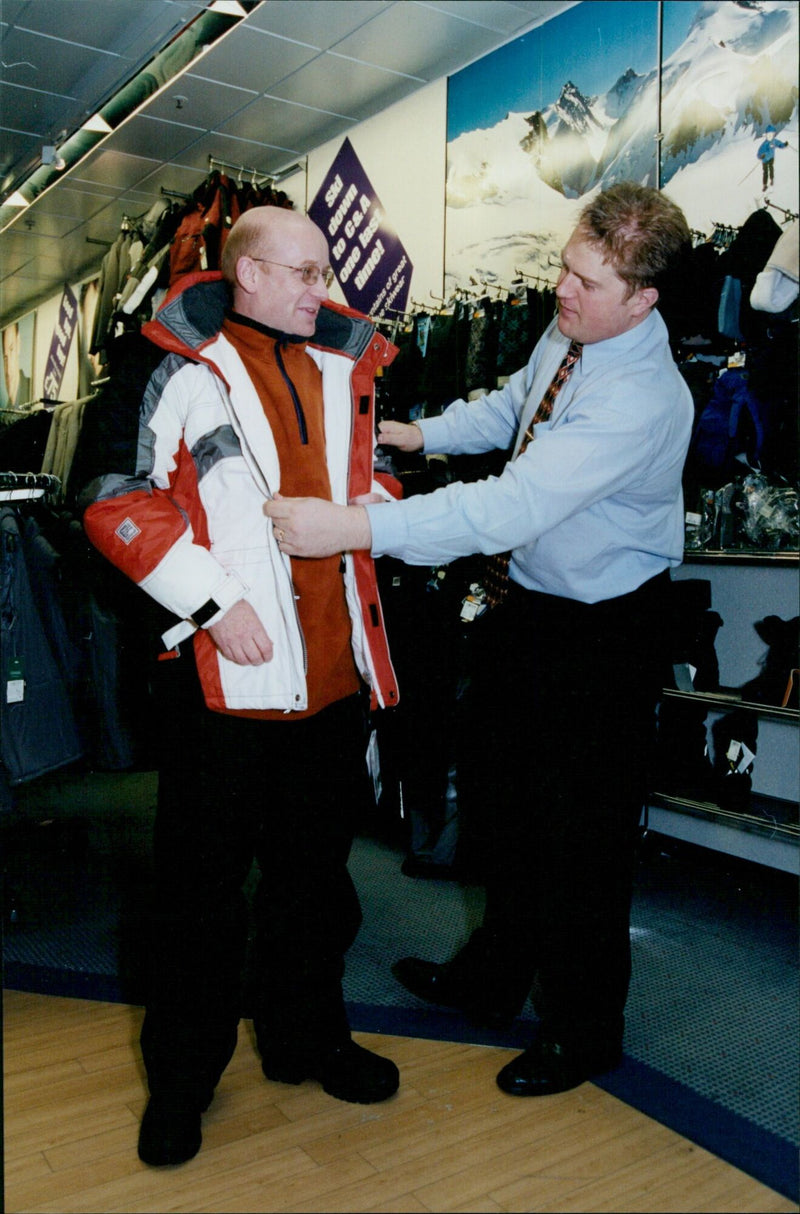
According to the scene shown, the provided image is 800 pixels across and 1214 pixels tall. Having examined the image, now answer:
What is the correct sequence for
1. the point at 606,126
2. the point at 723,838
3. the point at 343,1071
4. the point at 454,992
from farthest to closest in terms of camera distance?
1. the point at 723,838
2. the point at 606,126
3. the point at 454,992
4. the point at 343,1071

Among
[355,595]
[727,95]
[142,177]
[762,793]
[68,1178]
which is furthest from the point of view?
[142,177]

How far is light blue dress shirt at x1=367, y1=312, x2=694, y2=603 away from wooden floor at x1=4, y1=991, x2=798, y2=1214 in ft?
3.23

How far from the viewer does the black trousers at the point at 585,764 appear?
188cm

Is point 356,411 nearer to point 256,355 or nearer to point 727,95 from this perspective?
point 256,355

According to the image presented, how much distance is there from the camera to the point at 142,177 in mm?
4195

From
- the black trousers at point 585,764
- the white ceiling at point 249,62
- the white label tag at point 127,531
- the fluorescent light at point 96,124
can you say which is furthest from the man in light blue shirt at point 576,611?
the fluorescent light at point 96,124

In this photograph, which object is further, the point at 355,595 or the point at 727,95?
the point at 727,95

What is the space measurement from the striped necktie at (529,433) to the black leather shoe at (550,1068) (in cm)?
91

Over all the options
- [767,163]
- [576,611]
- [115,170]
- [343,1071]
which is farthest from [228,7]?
[115,170]

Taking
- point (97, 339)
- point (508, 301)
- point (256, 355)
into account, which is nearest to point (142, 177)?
point (97, 339)

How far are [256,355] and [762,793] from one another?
8.48 feet

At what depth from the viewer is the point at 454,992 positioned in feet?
7.09

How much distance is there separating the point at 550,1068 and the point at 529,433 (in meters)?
1.27

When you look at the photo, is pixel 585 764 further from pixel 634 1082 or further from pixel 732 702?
pixel 732 702
